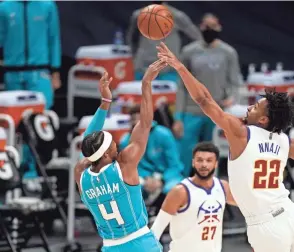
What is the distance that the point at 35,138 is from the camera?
42.7ft

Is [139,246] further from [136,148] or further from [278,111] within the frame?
[278,111]

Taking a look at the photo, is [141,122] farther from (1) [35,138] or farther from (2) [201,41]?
(2) [201,41]

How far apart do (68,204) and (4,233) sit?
1.25 metres

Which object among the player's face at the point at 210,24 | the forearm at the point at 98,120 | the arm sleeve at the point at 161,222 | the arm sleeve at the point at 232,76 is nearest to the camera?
the forearm at the point at 98,120

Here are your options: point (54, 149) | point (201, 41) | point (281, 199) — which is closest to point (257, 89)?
point (201, 41)

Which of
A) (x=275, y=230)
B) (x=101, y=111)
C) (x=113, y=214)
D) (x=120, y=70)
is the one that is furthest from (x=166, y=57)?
(x=120, y=70)

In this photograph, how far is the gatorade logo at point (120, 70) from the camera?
1532cm

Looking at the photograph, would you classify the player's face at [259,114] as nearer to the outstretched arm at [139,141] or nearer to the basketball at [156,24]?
the outstretched arm at [139,141]

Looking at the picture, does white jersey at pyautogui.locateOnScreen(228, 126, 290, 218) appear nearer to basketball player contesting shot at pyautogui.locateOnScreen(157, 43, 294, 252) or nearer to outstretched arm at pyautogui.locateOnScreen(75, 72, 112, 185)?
basketball player contesting shot at pyautogui.locateOnScreen(157, 43, 294, 252)

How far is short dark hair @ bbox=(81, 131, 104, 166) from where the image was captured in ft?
29.7

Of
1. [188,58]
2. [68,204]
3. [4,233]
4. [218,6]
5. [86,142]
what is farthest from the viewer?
[218,6]

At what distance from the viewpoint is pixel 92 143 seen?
29.7 ft

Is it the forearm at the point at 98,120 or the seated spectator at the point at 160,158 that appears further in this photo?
the seated spectator at the point at 160,158

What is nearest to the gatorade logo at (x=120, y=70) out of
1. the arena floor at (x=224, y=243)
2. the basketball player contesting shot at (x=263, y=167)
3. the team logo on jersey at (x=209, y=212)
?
the arena floor at (x=224, y=243)
